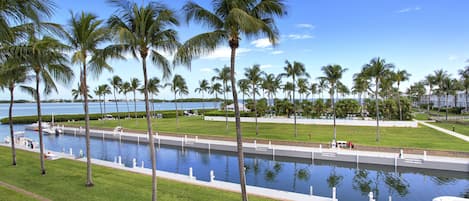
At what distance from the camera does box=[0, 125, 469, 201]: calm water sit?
60.1 feet

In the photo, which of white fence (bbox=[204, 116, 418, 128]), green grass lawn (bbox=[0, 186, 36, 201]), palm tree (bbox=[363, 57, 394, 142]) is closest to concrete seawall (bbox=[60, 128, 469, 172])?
palm tree (bbox=[363, 57, 394, 142])

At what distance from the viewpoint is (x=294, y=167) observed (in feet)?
80.4

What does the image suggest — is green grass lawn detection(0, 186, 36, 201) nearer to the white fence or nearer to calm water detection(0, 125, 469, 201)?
calm water detection(0, 125, 469, 201)

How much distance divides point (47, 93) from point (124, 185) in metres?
5.93

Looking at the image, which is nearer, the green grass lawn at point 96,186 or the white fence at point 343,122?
the green grass lawn at point 96,186

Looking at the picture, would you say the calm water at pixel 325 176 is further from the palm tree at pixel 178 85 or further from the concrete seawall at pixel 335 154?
the palm tree at pixel 178 85

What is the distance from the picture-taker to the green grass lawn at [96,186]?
40.2ft

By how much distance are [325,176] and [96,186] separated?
1633 centimetres

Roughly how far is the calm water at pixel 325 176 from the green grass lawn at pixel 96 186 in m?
7.16

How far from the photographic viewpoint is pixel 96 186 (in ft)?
45.3

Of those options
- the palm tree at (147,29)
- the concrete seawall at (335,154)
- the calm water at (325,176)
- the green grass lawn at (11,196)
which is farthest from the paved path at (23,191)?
the concrete seawall at (335,154)

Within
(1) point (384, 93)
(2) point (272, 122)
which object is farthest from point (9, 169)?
(1) point (384, 93)

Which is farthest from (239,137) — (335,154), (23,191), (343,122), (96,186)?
(343,122)

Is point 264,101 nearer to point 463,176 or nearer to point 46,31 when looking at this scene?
point 463,176
